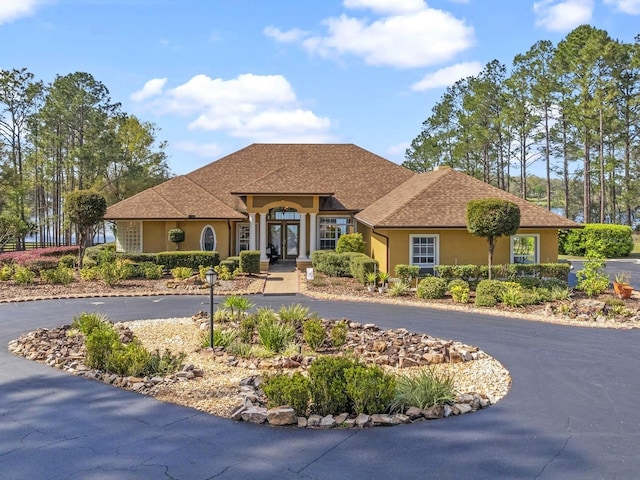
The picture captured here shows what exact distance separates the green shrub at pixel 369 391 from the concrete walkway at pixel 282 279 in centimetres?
1170

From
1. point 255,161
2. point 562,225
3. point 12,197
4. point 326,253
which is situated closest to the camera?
point 562,225

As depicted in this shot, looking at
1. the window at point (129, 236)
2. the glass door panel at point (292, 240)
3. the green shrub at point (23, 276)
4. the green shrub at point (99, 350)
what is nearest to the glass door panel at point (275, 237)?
the glass door panel at point (292, 240)

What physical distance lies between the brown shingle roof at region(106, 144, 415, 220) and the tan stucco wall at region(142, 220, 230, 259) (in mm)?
643

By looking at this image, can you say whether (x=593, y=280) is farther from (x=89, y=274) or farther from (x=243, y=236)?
(x=89, y=274)

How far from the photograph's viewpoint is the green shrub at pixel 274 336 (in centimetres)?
1049

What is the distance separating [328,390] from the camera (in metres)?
6.95

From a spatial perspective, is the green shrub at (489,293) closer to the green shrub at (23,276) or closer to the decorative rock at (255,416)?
the decorative rock at (255,416)

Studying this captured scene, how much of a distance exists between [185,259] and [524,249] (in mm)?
15068

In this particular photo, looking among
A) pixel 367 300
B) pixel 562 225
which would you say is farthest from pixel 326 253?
pixel 562 225

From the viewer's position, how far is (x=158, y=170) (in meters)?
43.7

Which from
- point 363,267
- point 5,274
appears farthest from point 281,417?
point 5,274

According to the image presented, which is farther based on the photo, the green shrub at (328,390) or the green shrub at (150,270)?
the green shrub at (150,270)

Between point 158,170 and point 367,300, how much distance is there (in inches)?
1265

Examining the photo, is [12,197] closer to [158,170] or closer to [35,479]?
[158,170]
